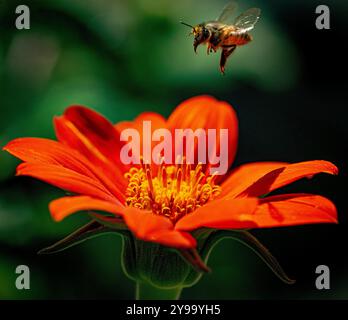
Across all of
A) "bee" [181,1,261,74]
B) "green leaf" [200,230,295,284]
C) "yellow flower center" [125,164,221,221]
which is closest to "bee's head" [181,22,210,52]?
"bee" [181,1,261,74]

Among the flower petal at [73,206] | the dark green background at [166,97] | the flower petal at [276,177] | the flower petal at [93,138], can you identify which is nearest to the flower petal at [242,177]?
the flower petal at [276,177]

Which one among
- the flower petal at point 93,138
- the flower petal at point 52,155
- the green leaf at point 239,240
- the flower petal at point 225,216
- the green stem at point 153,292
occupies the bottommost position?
the green stem at point 153,292

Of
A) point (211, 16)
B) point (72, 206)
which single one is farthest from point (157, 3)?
point (72, 206)

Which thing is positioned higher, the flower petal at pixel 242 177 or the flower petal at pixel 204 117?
the flower petal at pixel 204 117

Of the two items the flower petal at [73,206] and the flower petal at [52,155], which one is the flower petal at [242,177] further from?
the flower petal at [73,206]

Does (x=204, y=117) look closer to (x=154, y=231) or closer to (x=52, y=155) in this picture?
(x=52, y=155)

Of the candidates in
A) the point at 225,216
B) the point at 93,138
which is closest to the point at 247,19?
the point at 93,138

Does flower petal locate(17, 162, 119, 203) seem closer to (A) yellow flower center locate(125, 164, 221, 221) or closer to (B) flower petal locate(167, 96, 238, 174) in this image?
(A) yellow flower center locate(125, 164, 221, 221)
